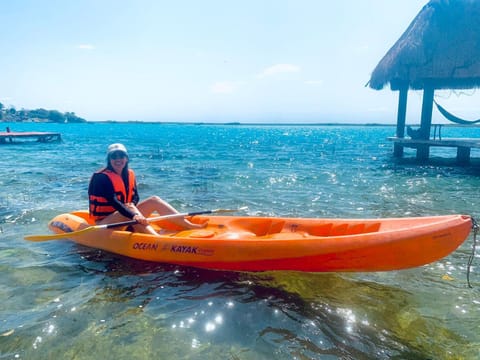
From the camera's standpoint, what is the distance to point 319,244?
14.0 feet

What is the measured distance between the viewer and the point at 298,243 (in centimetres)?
436

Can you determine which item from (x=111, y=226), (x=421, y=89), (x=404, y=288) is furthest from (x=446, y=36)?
(x=111, y=226)

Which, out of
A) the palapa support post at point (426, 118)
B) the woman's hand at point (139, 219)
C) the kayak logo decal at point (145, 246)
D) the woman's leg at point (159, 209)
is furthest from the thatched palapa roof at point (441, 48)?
the kayak logo decal at point (145, 246)

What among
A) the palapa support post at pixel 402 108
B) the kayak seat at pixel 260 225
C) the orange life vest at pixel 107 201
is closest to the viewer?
the orange life vest at pixel 107 201

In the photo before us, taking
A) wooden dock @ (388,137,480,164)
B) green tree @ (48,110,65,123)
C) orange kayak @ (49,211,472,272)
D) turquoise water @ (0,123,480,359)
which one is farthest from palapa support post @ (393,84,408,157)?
green tree @ (48,110,65,123)

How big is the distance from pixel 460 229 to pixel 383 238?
78 centimetres

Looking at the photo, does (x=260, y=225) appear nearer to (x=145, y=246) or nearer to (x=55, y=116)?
(x=145, y=246)

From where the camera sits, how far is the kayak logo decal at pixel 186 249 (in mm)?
4766

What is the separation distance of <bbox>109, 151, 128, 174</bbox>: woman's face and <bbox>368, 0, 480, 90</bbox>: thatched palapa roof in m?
15.7

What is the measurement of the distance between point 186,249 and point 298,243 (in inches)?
60.5

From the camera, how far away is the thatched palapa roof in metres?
15.9

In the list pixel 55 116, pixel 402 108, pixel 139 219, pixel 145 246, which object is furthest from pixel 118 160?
pixel 55 116

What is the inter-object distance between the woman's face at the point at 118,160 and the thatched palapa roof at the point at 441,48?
620 inches

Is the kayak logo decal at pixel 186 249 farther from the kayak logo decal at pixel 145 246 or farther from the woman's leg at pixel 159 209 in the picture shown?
the woman's leg at pixel 159 209
